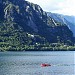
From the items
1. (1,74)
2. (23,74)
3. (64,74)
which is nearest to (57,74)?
(64,74)

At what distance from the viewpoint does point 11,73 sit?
14638 cm

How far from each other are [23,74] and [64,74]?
1816 cm

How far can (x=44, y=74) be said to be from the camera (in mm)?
143125

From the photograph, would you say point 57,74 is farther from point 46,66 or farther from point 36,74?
point 46,66

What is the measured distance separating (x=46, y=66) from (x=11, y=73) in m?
46.9

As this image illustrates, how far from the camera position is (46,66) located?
19012 centimetres

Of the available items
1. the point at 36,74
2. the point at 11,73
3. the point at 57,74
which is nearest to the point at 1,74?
the point at 11,73

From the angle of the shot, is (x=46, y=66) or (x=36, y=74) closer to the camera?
(x=36, y=74)

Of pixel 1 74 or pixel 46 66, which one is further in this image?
pixel 46 66

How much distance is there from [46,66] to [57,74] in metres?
47.4

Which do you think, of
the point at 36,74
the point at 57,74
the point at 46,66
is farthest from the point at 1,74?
the point at 46,66

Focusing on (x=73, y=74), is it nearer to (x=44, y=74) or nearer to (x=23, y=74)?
(x=44, y=74)

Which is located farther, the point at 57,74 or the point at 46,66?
the point at 46,66

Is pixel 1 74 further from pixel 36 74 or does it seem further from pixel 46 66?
pixel 46 66
